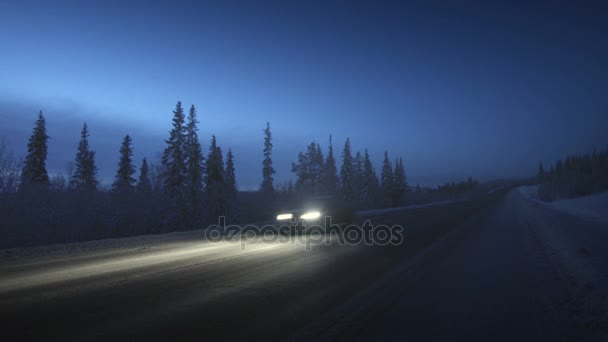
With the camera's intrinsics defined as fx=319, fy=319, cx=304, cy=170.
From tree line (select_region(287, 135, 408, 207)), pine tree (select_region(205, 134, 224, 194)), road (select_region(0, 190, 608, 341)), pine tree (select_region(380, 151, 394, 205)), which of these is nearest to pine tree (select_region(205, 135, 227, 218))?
pine tree (select_region(205, 134, 224, 194))

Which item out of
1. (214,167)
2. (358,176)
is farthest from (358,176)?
(214,167)

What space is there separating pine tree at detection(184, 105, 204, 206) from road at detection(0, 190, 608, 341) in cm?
2650

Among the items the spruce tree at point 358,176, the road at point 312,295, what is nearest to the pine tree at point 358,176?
the spruce tree at point 358,176

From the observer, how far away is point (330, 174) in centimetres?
6188

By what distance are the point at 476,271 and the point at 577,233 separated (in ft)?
29.3

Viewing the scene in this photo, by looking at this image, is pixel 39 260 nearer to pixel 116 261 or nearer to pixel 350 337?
pixel 116 261

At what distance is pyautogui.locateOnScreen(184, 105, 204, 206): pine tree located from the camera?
3559cm

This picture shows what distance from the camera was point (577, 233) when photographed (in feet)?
41.8

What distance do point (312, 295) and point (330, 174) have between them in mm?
56645

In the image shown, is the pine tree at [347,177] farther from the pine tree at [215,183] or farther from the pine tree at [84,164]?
the pine tree at [84,164]

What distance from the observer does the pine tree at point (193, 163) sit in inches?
1401

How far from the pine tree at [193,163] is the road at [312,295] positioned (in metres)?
26.5

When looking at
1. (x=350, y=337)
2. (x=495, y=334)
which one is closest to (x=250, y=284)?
(x=350, y=337)

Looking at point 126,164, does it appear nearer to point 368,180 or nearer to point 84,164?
point 84,164
